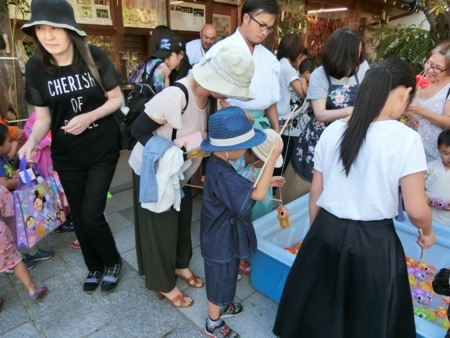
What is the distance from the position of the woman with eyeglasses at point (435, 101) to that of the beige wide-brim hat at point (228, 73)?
1.48m

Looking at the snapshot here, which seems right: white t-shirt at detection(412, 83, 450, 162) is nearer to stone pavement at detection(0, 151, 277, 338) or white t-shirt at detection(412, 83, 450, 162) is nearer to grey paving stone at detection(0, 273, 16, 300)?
stone pavement at detection(0, 151, 277, 338)

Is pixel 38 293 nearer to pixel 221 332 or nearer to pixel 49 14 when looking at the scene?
pixel 221 332

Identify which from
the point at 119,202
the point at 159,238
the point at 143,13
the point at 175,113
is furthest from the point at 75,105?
the point at 143,13

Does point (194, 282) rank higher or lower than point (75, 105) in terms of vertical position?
lower

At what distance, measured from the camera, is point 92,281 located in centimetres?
234

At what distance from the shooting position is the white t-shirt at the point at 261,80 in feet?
7.27

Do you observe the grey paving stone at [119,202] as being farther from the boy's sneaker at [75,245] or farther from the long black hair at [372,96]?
the long black hair at [372,96]

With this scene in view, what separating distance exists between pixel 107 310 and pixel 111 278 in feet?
0.83

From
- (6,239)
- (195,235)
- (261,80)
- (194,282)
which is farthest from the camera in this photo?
(195,235)

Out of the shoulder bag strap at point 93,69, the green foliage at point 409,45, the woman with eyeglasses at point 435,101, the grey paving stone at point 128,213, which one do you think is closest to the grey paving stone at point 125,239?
the grey paving stone at point 128,213

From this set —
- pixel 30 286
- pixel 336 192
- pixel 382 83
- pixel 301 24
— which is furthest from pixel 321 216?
pixel 301 24

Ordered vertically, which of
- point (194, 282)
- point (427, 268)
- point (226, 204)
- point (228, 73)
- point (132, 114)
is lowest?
point (194, 282)

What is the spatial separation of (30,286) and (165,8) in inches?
185

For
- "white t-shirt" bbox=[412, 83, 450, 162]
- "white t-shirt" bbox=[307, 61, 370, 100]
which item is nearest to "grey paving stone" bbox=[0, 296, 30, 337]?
"white t-shirt" bbox=[307, 61, 370, 100]
